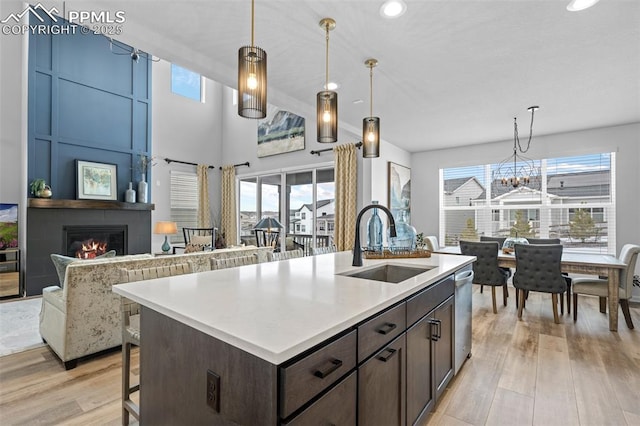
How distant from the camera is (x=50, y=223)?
500cm

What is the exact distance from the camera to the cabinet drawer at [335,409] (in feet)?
3.04

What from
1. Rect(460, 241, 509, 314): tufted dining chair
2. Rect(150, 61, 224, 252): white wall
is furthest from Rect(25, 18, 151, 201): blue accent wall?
Rect(460, 241, 509, 314): tufted dining chair

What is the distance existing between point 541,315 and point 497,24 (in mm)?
3432

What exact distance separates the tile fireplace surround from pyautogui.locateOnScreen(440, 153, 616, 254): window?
6282mm

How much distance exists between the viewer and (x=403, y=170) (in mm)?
6297

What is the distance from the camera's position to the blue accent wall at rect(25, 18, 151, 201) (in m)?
5.00

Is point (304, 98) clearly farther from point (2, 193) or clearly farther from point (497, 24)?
point (2, 193)

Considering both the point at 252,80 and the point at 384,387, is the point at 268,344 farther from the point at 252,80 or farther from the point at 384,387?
the point at 252,80

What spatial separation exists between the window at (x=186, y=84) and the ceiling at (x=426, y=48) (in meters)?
5.07

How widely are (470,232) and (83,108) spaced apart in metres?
7.41

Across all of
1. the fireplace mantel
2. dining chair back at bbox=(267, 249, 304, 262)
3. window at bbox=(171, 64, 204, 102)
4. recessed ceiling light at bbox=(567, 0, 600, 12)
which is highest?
window at bbox=(171, 64, 204, 102)

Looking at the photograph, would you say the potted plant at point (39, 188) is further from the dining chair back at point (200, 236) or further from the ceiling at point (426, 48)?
the ceiling at point (426, 48)

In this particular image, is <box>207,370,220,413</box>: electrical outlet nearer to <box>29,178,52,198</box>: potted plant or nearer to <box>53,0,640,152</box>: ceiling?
<box>53,0,640,152</box>: ceiling

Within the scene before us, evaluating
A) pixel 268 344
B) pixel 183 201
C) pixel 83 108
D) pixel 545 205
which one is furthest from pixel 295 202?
pixel 268 344
